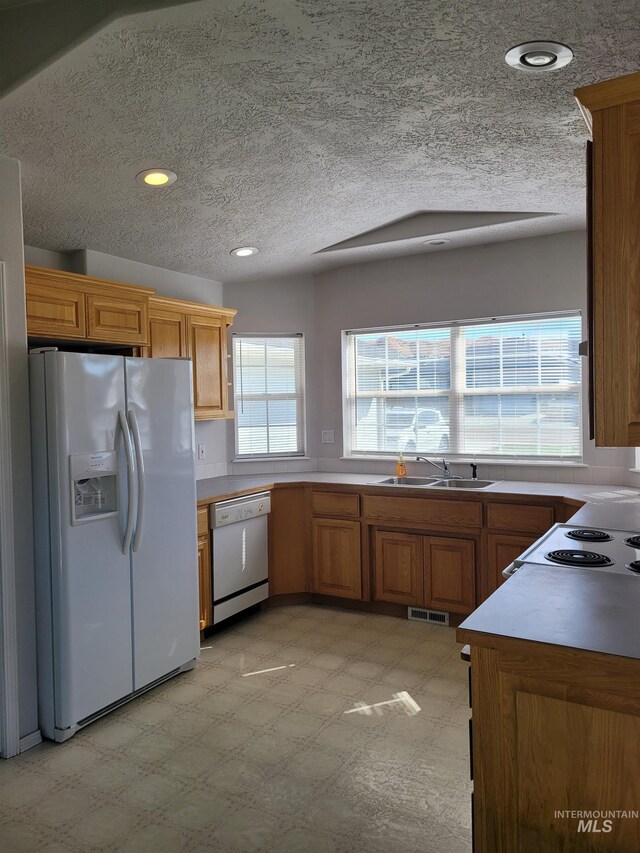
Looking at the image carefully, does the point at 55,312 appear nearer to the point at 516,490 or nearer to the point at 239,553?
the point at 239,553

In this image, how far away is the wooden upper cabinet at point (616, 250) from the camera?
1646mm

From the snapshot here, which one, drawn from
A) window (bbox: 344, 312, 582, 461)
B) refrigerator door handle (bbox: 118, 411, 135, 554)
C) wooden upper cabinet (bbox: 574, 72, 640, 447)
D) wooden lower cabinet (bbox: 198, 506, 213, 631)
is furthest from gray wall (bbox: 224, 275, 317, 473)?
wooden upper cabinet (bbox: 574, 72, 640, 447)

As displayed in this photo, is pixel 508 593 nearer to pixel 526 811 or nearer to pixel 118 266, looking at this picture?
pixel 526 811

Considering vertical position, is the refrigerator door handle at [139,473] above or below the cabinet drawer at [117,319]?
below

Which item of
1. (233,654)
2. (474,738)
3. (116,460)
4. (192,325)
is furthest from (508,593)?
(192,325)

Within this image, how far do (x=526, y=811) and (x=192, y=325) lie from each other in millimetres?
3446

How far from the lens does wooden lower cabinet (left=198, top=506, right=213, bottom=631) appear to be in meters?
3.79

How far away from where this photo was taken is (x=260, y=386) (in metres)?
5.05

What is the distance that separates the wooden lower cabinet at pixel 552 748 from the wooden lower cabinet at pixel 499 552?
230cm

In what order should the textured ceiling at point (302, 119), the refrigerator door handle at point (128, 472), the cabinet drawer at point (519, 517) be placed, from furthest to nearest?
the cabinet drawer at point (519, 517) → the refrigerator door handle at point (128, 472) → the textured ceiling at point (302, 119)

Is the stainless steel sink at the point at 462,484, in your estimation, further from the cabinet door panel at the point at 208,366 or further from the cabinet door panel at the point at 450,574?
the cabinet door panel at the point at 208,366

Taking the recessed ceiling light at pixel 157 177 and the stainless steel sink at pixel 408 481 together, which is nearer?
the recessed ceiling light at pixel 157 177

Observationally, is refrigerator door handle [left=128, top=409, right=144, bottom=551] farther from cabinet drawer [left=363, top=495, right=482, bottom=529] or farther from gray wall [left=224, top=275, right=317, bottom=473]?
gray wall [left=224, top=275, right=317, bottom=473]

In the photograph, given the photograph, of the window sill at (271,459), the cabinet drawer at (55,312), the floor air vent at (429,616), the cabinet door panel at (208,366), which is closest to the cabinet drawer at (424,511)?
the floor air vent at (429,616)
